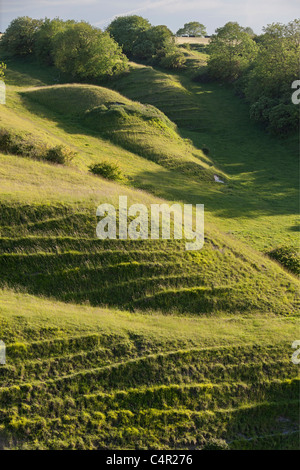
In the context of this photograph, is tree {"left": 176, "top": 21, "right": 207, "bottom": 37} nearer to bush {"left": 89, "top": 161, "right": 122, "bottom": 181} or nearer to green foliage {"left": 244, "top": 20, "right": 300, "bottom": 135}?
green foliage {"left": 244, "top": 20, "right": 300, "bottom": 135}

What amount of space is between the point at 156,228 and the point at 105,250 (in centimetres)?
386

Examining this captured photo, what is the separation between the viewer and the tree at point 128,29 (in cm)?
9106

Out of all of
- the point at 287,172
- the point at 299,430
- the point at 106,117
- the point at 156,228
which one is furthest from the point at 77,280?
the point at 287,172

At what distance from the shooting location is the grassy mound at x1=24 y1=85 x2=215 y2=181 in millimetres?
43219

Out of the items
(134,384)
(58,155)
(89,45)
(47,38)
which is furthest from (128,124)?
(47,38)

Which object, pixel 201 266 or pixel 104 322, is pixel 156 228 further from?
pixel 104 322

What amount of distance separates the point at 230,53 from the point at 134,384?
75108 mm

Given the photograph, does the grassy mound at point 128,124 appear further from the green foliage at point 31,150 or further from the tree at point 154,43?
the tree at point 154,43

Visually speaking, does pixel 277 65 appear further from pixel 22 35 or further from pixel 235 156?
pixel 22 35

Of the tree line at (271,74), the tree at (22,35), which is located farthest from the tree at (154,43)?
the tree at (22,35)

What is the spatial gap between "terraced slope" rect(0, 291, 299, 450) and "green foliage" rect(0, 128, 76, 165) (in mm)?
17087

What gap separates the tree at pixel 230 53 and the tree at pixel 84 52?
69.0 feet

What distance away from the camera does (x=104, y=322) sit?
18.3 m

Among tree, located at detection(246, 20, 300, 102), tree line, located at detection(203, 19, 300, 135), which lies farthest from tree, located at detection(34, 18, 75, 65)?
tree, located at detection(246, 20, 300, 102)
